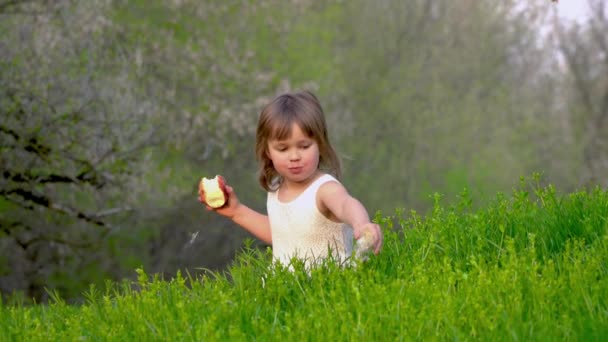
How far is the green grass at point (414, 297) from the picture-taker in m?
3.65

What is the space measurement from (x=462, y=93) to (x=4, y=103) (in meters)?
16.6

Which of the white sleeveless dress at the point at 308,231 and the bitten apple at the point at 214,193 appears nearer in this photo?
the white sleeveless dress at the point at 308,231

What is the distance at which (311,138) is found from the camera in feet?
16.1

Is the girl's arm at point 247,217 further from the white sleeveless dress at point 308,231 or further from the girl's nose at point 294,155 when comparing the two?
the girl's nose at point 294,155

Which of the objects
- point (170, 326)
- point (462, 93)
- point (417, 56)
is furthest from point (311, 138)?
point (462, 93)

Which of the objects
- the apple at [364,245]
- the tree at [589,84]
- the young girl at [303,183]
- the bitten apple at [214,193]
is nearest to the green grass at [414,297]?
the apple at [364,245]

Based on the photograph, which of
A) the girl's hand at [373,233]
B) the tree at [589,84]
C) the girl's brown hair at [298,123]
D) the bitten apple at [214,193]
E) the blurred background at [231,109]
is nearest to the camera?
→ the girl's hand at [373,233]

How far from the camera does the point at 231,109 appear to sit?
704 inches

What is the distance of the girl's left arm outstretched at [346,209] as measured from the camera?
421cm

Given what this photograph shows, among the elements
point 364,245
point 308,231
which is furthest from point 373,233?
point 308,231

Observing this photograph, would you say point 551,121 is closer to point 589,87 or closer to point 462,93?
point 589,87

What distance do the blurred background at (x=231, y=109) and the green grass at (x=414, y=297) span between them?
0.68 m

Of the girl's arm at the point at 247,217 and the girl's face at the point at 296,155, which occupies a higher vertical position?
the girl's face at the point at 296,155

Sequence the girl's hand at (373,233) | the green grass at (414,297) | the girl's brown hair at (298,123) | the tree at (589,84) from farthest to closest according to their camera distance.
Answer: the tree at (589,84)
the girl's brown hair at (298,123)
the girl's hand at (373,233)
the green grass at (414,297)
